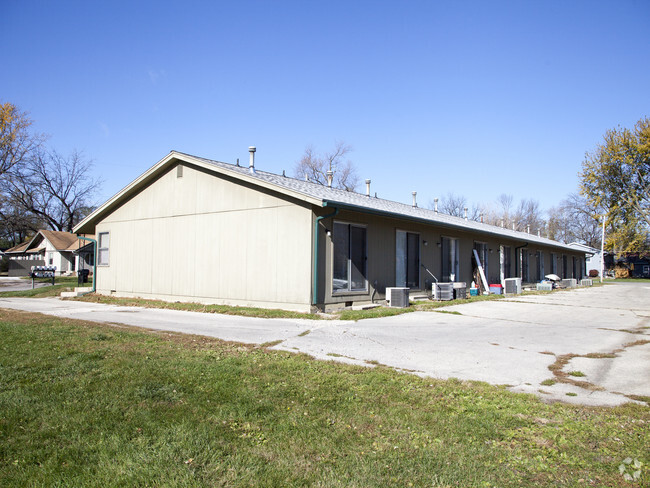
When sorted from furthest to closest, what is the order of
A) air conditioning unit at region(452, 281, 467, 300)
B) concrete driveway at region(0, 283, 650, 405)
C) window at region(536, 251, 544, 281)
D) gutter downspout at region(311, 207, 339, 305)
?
window at region(536, 251, 544, 281)
air conditioning unit at region(452, 281, 467, 300)
gutter downspout at region(311, 207, 339, 305)
concrete driveway at region(0, 283, 650, 405)

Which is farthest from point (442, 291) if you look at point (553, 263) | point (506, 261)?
point (553, 263)

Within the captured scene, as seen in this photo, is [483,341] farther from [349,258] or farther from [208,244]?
[208,244]

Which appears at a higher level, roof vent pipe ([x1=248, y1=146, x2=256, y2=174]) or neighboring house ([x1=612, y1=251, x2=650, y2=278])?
roof vent pipe ([x1=248, y1=146, x2=256, y2=174])

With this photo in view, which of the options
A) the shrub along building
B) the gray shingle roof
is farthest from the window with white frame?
the shrub along building

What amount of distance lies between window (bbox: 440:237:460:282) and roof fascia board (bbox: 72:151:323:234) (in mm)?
8175

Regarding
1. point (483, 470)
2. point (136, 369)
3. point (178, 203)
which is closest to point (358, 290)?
point (178, 203)

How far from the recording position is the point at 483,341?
313 inches

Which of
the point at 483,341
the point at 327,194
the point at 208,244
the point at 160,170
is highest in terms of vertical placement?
the point at 160,170

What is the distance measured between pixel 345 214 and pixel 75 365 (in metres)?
8.13

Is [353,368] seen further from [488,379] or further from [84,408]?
[84,408]

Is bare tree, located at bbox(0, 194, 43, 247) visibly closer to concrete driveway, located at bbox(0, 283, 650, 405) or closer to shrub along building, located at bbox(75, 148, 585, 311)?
shrub along building, located at bbox(75, 148, 585, 311)

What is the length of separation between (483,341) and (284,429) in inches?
209

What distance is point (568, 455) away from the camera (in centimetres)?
322

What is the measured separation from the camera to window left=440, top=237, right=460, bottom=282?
1744 cm
